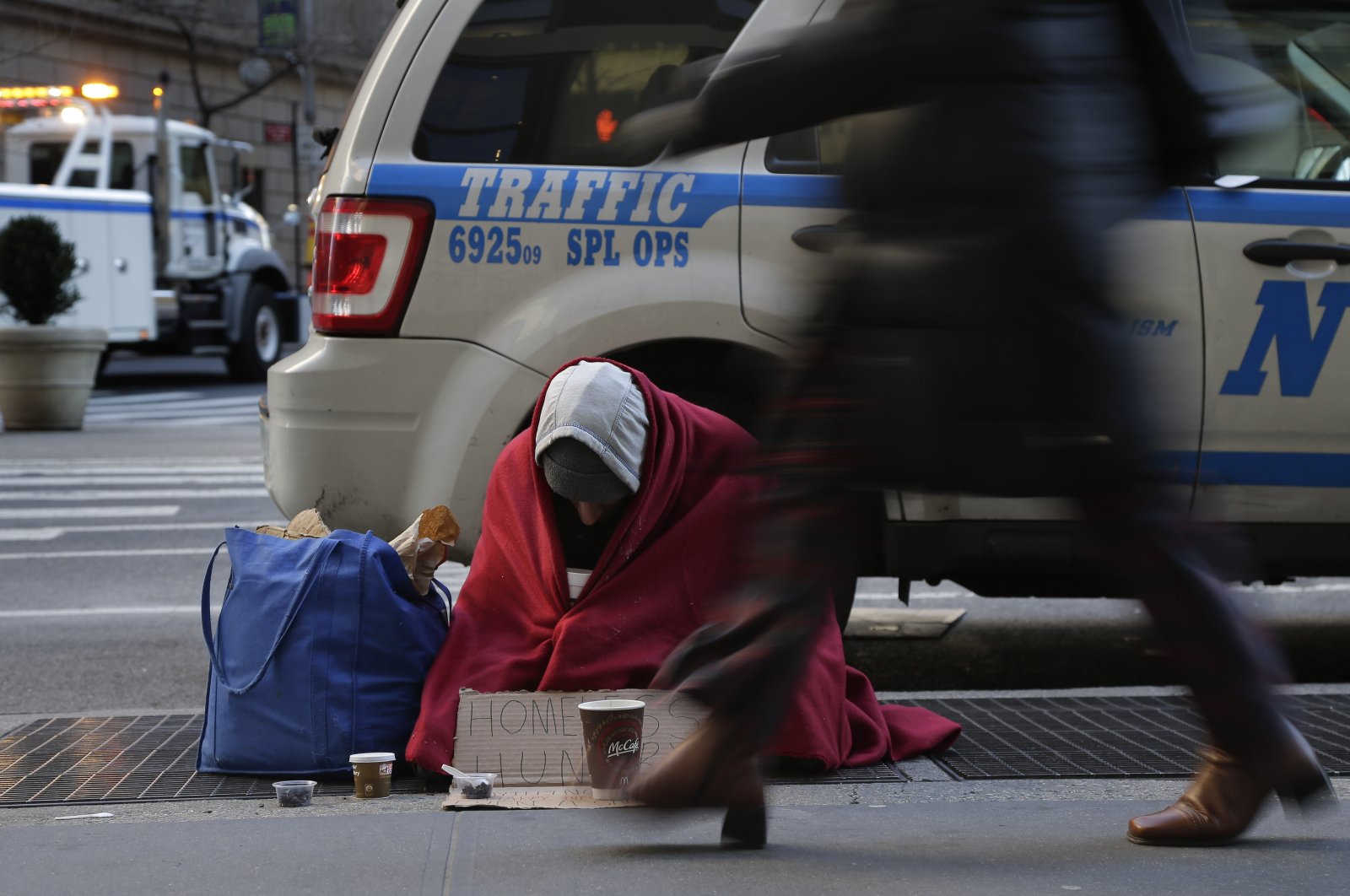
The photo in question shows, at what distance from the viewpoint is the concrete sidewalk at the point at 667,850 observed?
2.60 metres

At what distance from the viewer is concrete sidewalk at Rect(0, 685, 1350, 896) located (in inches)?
103

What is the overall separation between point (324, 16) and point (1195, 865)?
3119 centimetres

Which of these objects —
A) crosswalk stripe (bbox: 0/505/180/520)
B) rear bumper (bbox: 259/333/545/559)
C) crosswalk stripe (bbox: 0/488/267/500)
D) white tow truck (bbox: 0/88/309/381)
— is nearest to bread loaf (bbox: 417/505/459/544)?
rear bumper (bbox: 259/333/545/559)

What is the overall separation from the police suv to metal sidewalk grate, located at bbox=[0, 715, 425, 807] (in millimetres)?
687

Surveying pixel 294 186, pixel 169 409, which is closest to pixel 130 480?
pixel 169 409

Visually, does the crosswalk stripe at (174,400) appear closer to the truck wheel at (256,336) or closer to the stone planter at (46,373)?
the truck wheel at (256,336)

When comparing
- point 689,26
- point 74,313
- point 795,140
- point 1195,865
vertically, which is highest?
point 689,26

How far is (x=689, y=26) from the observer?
424 cm

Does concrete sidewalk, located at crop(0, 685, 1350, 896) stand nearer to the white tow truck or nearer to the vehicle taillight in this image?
the vehicle taillight

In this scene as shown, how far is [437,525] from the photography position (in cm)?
369

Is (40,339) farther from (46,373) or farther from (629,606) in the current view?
(629,606)

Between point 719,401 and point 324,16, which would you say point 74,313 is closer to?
point 719,401

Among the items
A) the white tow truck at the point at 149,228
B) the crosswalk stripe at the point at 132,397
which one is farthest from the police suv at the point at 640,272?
the white tow truck at the point at 149,228

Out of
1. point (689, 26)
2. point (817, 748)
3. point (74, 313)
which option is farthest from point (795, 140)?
point (74, 313)
